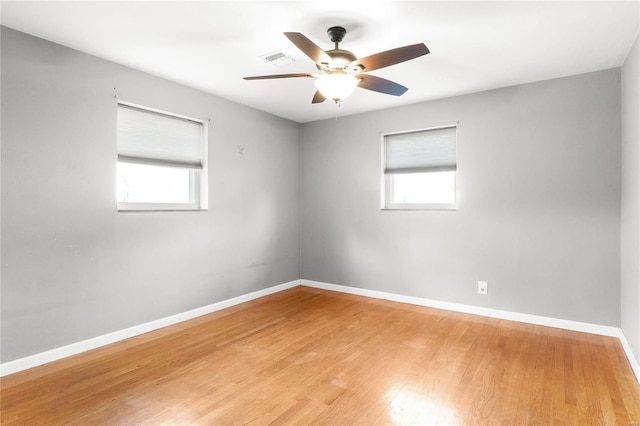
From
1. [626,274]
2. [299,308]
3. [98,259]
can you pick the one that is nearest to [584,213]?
[626,274]

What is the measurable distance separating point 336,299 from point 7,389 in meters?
3.20

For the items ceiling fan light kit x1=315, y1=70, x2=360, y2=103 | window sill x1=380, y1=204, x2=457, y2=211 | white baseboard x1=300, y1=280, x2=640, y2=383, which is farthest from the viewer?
window sill x1=380, y1=204, x2=457, y2=211

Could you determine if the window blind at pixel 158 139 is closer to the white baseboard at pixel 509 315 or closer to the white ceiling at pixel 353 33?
the white ceiling at pixel 353 33

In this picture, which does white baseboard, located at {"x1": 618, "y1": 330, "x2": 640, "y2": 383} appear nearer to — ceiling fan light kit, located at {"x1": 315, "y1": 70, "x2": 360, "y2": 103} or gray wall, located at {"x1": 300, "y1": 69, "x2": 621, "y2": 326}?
gray wall, located at {"x1": 300, "y1": 69, "x2": 621, "y2": 326}

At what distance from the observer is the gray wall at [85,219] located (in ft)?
8.18

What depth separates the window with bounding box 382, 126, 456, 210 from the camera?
409 cm

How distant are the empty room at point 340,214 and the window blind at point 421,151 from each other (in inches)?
1.0

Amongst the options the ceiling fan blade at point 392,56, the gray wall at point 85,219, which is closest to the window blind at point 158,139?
the gray wall at point 85,219

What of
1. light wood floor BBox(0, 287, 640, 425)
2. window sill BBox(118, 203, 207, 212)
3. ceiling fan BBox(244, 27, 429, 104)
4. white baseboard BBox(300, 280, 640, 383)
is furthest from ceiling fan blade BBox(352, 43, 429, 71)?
white baseboard BBox(300, 280, 640, 383)

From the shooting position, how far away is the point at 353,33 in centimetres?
253

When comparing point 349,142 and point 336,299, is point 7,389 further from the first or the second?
point 349,142

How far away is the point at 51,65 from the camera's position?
8.75 ft

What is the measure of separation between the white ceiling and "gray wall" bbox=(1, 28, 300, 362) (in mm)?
254

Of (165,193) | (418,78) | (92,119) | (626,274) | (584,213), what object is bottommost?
(626,274)
